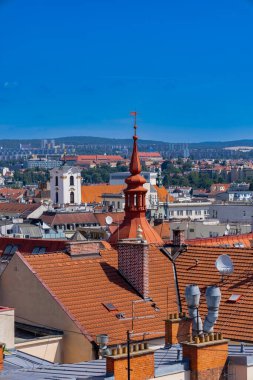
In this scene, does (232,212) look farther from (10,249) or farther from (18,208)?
(10,249)

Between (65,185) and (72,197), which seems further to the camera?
(65,185)

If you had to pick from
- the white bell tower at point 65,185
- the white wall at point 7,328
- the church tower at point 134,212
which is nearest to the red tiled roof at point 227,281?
the white wall at point 7,328

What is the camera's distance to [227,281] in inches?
920

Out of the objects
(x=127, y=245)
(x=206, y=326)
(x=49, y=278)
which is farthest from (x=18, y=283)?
(x=206, y=326)

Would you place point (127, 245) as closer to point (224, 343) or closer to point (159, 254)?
point (159, 254)

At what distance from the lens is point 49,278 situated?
2295 cm

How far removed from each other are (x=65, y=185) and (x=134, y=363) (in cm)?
11193

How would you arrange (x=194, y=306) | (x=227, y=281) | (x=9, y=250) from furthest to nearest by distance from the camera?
(x=9, y=250) → (x=227, y=281) → (x=194, y=306)

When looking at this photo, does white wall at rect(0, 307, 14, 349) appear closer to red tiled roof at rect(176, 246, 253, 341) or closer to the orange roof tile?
A: red tiled roof at rect(176, 246, 253, 341)

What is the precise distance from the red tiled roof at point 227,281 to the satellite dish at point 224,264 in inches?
14.2

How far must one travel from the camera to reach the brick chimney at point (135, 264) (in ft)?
78.4

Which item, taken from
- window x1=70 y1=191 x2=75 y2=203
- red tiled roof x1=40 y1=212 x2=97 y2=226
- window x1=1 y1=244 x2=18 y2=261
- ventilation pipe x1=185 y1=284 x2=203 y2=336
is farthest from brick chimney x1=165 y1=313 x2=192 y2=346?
window x1=70 y1=191 x2=75 y2=203

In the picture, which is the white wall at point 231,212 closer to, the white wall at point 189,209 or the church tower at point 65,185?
the white wall at point 189,209

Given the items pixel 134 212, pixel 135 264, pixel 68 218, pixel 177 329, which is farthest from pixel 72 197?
pixel 177 329
